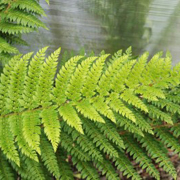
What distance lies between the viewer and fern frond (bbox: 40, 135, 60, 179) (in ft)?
5.08

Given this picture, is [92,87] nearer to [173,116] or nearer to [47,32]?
[173,116]

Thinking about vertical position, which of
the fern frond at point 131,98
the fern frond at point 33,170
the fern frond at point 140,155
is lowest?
the fern frond at point 33,170

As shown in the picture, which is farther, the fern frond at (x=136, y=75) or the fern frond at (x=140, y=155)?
the fern frond at (x=140, y=155)

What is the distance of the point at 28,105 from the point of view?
4.68ft

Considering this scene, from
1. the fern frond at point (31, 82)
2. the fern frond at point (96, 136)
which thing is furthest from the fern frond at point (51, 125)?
the fern frond at point (96, 136)

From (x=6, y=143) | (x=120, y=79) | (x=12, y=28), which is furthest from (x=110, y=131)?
(x=12, y=28)

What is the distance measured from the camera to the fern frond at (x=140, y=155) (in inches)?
66.7

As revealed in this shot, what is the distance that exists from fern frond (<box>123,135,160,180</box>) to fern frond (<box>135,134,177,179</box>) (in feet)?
0.20

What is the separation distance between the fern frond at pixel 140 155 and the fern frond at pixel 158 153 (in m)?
0.06

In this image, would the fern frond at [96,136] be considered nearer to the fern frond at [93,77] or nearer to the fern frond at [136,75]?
the fern frond at [93,77]

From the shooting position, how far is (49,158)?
1571 mm

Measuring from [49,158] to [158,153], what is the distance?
912mm

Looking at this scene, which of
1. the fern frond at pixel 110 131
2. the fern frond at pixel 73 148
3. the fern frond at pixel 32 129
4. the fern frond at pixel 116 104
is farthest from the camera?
the fern frond at pixel 73 148

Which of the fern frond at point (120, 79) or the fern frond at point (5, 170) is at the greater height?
the fern frond at point (120, 79)
